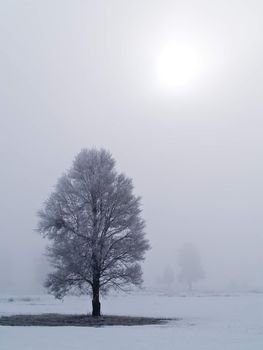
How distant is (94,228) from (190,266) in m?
112

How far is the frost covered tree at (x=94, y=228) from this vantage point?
1446 inches

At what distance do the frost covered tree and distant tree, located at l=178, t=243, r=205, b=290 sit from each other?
108 metres

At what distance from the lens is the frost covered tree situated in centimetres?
3672

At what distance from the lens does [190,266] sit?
473 ft

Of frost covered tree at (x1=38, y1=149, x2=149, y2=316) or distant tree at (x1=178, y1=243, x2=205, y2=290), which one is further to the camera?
distant tree at (x1=178, y1=243, x2=205, y2=290)

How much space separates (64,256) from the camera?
3647 centimetres

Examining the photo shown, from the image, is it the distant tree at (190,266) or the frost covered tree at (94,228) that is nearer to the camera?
the frost covered tree at (94,228)

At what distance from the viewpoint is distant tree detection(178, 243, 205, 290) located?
142625 millimetres

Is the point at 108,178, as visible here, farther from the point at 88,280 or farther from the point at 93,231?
the point at 88,280

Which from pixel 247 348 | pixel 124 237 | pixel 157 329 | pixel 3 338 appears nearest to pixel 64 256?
pixel 124 237

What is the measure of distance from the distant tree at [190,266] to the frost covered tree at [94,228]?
108m

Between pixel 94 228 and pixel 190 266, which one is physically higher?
pixel 190 266

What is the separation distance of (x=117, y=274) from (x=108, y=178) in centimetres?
762

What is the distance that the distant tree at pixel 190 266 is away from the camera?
142625 millimetres
